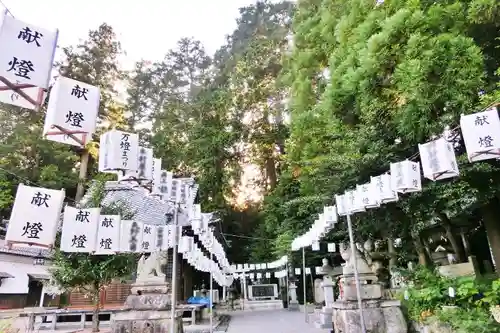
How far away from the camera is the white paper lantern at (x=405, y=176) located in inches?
314

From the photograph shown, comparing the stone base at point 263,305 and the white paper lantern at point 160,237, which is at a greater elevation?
the white paper lantern at point 160,237

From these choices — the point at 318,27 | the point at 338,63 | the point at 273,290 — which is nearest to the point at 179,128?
the point at 273,290

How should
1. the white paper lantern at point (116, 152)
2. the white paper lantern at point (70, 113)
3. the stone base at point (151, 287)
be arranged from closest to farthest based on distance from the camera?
the white paper lantern at point (70, 113), the white paper lantern at point (116, 152), the stone base at point (151, 287)

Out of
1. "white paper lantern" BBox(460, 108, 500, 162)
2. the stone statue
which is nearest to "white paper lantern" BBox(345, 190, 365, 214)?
"white paper lantern" BBox(460, 108, 500, 162)

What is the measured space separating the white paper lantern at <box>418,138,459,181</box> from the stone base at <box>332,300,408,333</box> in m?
4.77

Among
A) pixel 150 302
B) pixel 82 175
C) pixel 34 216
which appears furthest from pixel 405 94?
pixel 82 175

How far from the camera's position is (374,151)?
1062cm

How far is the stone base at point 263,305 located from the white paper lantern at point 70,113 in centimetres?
2573

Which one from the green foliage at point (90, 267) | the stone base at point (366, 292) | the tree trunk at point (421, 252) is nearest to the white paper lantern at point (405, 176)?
the stone base at point (366, 292)

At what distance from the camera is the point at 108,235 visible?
902 centimetres

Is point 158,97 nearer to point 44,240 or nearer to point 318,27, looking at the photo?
point 318,27

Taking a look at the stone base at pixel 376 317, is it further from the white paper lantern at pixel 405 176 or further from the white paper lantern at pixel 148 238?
the white paper lantern at pixel 148 238

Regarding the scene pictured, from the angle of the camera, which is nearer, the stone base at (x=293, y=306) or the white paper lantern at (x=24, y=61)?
the white paper lantern at (x=24, y=61)

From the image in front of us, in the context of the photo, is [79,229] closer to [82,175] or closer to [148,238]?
[148,238]
